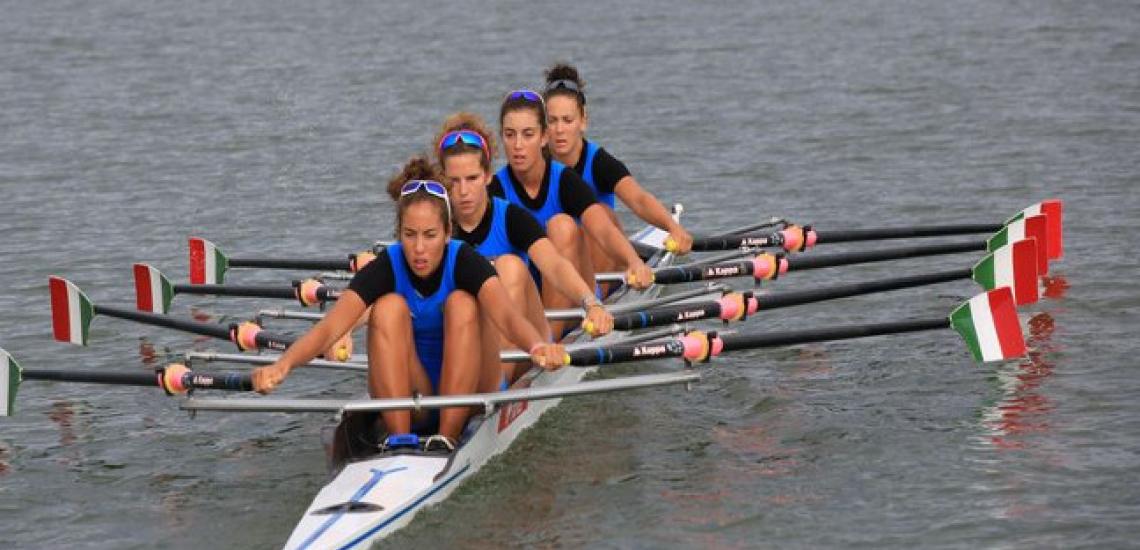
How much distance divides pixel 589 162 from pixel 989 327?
385 cm

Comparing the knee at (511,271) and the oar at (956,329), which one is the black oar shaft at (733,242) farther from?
the knee at (511,271)

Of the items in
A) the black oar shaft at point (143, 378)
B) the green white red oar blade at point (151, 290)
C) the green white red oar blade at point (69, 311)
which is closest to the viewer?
the black oar shaft at point (143, 378)

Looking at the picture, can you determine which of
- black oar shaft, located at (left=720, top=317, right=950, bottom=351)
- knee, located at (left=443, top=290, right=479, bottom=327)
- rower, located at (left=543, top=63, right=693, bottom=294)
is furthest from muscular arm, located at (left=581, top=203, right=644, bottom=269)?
knee, located at (left=443, top=290, right=479, bottom=327)

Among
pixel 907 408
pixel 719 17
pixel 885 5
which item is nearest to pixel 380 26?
pixel 719 17

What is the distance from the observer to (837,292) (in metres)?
14.1

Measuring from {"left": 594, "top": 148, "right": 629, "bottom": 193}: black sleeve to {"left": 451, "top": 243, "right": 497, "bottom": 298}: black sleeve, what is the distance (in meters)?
4.21

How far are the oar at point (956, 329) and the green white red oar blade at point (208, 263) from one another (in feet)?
18.3

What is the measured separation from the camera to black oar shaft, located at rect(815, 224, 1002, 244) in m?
16.9

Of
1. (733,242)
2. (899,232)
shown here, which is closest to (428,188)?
(733,242)

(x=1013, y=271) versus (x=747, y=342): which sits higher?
(x=1013, y=271)

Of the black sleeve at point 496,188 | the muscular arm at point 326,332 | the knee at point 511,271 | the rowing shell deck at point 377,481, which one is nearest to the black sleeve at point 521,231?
the knee at point 511,271

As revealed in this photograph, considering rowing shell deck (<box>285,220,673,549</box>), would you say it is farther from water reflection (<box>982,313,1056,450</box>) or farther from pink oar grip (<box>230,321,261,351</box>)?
water reflection (<box>982,313,1056,450</box>)

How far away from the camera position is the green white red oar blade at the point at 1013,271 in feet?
48.8

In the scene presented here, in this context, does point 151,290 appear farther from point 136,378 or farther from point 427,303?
point 427,303
